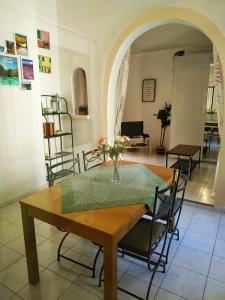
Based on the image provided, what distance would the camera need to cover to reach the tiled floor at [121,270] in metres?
1.61

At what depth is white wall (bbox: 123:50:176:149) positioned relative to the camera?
5.46 m

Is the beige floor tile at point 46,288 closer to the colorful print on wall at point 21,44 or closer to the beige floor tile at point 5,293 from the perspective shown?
the beige floor tile at point 5,293

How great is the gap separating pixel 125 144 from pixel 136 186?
0.37 metres

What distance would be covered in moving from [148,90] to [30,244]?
5.00m

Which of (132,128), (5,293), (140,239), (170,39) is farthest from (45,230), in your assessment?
(170,39)

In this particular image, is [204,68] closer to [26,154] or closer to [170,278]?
[26,154]

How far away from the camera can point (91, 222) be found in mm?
1296

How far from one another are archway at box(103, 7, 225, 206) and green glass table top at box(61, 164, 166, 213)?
4.24 feet

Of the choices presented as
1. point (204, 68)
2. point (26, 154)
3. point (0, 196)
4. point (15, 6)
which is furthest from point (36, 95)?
point (204, 68)

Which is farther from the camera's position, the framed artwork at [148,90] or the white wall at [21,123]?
the framed artwork at [148,90]

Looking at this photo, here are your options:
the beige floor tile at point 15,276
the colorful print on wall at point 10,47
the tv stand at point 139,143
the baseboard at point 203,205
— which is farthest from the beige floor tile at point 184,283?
the tv stand at point 139,143

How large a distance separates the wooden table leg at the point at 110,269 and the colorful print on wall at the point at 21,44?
2.71 m

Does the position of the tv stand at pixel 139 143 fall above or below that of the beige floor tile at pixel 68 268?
above

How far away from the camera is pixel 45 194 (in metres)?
1.69
